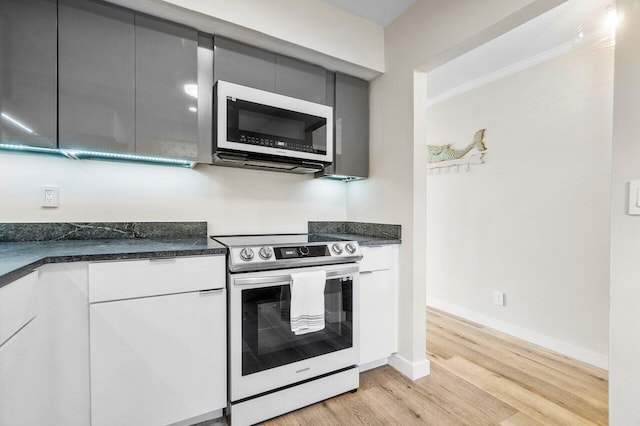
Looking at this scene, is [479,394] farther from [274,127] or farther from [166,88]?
[166,88]

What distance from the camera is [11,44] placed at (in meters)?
1.35

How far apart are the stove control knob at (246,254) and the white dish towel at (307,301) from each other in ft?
0.87

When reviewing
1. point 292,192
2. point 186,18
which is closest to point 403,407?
point 292,192

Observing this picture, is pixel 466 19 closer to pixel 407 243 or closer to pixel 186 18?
pixel 407 243

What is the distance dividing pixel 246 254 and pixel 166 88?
109 centimetres

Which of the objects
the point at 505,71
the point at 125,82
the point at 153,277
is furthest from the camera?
the point at 505,71

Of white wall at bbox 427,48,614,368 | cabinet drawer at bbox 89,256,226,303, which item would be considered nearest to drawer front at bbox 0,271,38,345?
cabinet drawer at bbox 89,256,226,303

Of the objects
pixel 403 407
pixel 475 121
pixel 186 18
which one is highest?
pixel 186 18

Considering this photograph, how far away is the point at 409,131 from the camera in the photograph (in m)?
2.03

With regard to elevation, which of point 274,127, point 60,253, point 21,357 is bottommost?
point 21,357

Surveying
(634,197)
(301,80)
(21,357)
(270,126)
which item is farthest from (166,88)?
(634,197)

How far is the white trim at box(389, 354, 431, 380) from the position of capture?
6.42 feet

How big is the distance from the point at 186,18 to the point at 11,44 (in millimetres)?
817

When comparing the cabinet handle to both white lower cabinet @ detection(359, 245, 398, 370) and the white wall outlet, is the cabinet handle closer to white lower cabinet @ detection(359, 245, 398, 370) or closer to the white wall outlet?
white lower cabinet @ detection(359, 245, 398, 370)
